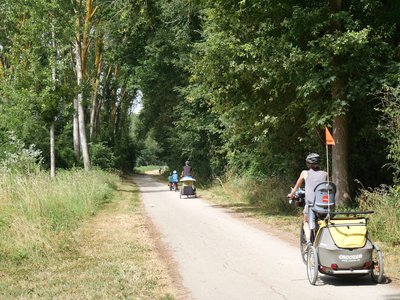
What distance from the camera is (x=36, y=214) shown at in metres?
12.2

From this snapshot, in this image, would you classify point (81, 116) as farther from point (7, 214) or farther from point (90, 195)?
point (7, 214)

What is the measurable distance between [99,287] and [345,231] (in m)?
3.71

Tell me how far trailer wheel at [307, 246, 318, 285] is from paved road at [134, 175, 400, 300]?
12cm

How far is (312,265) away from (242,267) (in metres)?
1.62

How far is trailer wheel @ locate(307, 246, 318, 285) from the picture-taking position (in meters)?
7.53

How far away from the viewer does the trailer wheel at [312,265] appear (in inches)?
→ 296

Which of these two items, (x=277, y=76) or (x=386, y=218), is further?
(x=277, y=76)

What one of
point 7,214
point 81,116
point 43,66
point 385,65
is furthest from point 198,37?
point 7,214

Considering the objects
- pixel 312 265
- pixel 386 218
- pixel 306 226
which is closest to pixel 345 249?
pixel 312 265

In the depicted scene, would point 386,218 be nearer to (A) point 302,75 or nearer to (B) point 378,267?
(B) point 378,267

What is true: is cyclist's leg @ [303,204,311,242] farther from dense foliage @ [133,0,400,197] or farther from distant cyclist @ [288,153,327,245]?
dense foliage @ [133,0,400,197]

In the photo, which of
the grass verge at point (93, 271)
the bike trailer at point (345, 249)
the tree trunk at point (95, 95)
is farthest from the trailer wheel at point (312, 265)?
the tree trunk at point (95, 95)

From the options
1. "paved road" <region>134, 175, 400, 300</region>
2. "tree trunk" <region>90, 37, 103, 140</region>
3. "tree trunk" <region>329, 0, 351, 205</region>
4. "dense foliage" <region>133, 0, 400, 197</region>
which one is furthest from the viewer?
"tree trunk" <region>90, 37, 103, 140</region>

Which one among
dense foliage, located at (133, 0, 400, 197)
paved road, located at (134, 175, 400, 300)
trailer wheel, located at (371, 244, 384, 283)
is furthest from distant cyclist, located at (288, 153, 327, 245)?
dense foliage, located at (133, 0, 400, 197)
